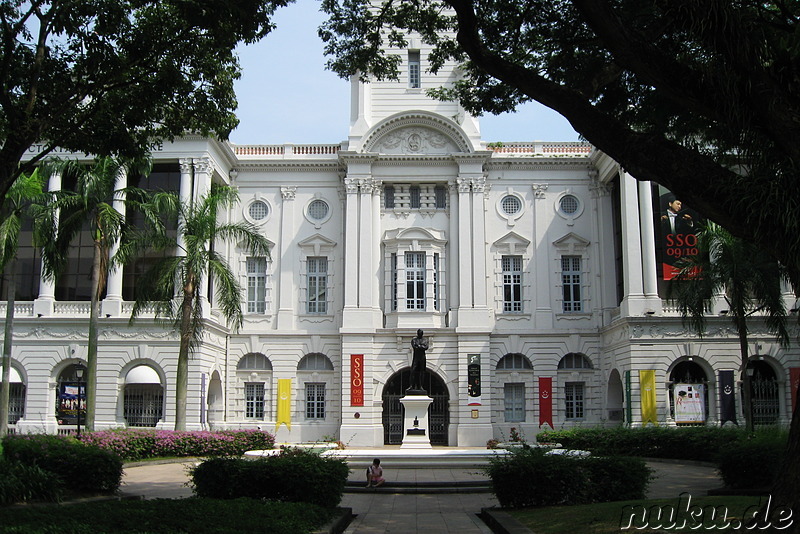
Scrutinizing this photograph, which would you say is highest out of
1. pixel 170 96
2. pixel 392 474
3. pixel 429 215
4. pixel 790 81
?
pixel 429 215

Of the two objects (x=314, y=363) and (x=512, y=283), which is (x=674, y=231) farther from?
(x=314, y=363)

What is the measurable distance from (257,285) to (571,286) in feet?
48.3

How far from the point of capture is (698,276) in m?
26.7

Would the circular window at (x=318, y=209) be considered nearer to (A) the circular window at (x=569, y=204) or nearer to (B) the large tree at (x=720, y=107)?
(A) the circular window at (x=569, y=204)

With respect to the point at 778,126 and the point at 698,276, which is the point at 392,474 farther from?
the point at 778,126

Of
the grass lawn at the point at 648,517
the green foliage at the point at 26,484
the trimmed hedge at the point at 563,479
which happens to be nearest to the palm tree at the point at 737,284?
the trimmed hedge at the point at 563,479

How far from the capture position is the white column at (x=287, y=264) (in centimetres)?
3800

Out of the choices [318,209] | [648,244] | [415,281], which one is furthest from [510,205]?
[318,209]

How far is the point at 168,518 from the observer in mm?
10258

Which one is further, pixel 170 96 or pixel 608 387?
pixel 608 387

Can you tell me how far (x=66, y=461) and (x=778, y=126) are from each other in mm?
13094

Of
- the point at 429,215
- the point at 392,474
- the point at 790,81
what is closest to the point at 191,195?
the point at 429,215

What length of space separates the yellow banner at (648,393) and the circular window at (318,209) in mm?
16157

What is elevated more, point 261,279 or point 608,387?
point 261,279
